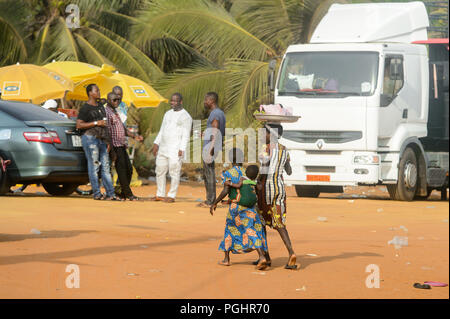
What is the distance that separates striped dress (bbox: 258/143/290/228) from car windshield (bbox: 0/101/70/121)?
24.2 feet

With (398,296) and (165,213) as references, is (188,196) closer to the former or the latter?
(165,213)

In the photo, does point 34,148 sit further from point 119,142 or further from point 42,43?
point 42,43

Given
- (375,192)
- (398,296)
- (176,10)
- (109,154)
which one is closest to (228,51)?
(176,10)

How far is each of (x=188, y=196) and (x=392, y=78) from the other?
4.68 metres

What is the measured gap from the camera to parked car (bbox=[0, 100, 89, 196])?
49.0 ft

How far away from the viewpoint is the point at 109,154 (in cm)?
1606

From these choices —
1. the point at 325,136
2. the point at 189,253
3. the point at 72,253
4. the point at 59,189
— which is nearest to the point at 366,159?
the point at 325,136

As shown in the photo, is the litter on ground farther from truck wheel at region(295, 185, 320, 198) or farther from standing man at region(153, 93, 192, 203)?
truck wheel at region(295, 185, 320, 198)

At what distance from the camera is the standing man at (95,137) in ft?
50.3

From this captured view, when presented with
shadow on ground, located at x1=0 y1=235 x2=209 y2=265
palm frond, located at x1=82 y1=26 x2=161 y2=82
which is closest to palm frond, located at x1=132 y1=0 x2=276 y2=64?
palm frond, located at x1=82 y1=26 x2=161 y2=82

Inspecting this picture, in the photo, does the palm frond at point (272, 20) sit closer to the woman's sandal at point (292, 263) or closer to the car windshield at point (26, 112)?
the car windshield at point (26, 112)

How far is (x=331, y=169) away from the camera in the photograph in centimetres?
1811

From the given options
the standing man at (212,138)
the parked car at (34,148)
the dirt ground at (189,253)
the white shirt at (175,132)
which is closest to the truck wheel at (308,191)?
the dirt ground at (189,253)

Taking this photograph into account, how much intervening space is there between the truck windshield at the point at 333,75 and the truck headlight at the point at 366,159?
1170mm
